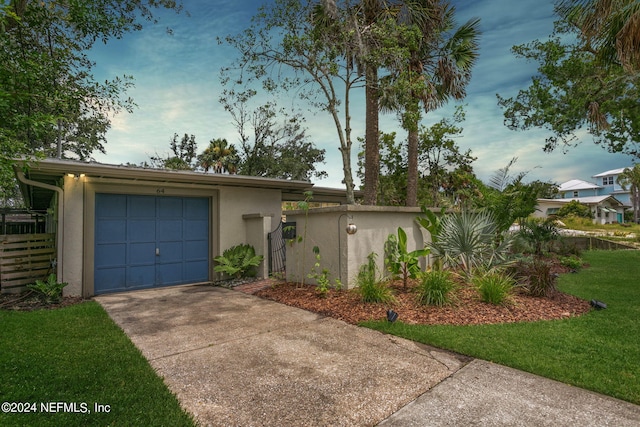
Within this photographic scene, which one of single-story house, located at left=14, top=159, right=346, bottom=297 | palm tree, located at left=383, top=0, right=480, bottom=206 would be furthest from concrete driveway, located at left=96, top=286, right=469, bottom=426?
palm tree, located at left=383, top=0, right=480, bottom=206

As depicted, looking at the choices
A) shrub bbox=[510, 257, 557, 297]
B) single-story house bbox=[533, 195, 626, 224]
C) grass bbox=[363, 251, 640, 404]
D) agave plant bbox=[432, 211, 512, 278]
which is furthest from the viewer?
single-story house bbox=[533, 195, 626, 224]

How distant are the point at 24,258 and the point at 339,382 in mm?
7830

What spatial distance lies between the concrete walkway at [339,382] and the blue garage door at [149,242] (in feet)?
11.7

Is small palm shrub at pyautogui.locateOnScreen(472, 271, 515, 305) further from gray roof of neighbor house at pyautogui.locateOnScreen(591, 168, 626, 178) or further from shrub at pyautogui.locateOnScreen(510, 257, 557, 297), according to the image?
gray roof of neighbor house at pyautogui.locateOnScreen(591, 168, 626, 178)

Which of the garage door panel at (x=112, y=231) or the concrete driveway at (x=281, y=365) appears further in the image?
the garage door panel at (x=112, y=231)

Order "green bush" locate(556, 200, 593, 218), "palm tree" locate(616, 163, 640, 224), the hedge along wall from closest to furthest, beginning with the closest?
1. the hedge along wall
2. "green bush" locate(556, 200, 593, 218)
3. "palm tree" locate(616, 163, 640, 224)

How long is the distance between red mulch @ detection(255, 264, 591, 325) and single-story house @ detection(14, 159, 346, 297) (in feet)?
10.4

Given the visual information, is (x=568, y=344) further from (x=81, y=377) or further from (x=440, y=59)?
(x=440, y=59)

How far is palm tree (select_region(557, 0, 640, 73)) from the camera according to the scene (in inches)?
235

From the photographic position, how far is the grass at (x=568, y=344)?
3.19m

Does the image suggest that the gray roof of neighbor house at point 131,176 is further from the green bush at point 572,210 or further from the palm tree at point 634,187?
the palm tree at point 634,187

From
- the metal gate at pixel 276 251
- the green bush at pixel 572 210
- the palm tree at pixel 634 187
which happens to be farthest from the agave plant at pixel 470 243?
the palm tree at pixel 634 187

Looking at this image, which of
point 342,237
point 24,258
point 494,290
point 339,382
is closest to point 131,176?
point 24,258

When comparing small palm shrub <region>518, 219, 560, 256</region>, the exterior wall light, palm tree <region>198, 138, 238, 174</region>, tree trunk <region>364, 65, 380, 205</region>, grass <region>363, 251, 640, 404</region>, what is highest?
palm tree <region>198, 138, 238, 174</region>
